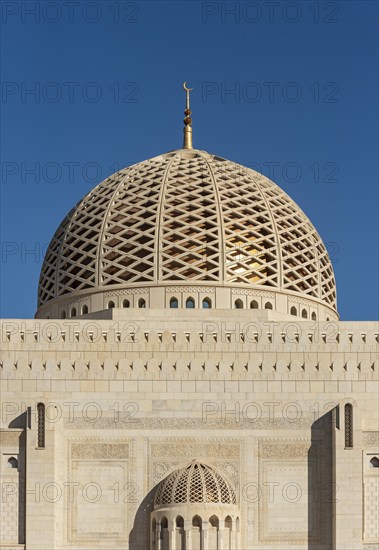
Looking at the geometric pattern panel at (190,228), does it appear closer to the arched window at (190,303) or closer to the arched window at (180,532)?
the arched window at (190,303)

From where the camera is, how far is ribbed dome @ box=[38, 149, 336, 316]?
26141 millimetres

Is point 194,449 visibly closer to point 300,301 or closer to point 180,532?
point 180,532

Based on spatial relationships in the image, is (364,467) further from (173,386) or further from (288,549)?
(173,386)

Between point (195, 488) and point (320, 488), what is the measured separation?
1964 millimetres

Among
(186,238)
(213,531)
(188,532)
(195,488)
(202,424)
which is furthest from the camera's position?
(186,238)

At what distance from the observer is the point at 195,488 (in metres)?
22.2

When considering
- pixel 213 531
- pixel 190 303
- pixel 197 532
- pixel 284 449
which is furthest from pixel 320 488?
pixel 190 303

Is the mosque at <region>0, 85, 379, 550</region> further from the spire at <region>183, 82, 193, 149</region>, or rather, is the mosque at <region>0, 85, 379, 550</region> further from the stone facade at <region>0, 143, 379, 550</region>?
the spire at <region>183, 82, 193, 149</region>

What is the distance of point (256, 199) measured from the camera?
27469 mm

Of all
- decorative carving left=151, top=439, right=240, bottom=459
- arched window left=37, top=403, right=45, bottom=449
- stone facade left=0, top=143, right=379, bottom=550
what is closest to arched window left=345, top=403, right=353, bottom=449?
stone facade left=0, top=143, right=379, bottom=550

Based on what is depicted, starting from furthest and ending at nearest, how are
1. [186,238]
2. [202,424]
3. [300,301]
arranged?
[300,301]
[186,238]
[202,424]

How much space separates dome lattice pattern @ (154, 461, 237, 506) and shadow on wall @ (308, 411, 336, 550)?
122 cm

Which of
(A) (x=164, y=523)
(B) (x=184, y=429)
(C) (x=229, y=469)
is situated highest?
(B) (x=184, y=429)

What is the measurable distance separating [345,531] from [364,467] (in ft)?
3.35
